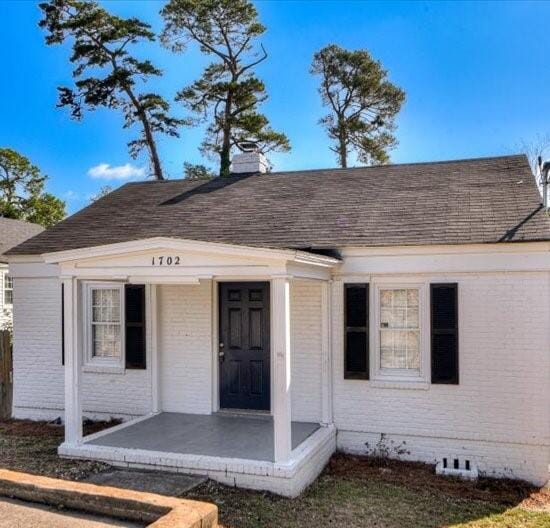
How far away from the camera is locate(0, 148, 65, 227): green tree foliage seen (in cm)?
3294

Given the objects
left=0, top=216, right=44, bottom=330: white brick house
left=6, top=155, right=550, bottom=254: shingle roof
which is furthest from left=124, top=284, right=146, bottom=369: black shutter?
left=0, top=216, right=44, bottom=330: white brick house

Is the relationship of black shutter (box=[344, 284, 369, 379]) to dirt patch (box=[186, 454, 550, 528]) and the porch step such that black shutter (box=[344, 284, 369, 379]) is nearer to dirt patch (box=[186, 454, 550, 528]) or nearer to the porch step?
dirt patch (box=[186, 454, 550, 528])

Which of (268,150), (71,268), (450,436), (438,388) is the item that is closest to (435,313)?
(438,388)

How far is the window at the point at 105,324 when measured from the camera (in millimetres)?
9594

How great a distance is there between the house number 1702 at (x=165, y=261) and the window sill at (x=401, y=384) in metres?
3.42

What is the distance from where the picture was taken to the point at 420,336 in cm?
788

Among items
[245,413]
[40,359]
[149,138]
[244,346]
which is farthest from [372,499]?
[149,138]

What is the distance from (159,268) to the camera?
7.09m

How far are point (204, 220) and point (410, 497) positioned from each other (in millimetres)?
5688

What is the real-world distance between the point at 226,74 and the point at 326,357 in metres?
19.4

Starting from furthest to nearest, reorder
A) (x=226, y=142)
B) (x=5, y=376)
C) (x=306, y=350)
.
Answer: (x=226, y=142) → (x=5, y=376) → (x=306, y=350)

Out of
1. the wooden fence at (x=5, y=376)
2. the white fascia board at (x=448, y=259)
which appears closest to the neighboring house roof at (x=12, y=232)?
the wooden fence at (x=5, y=376)

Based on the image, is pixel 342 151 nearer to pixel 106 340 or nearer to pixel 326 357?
pixel 106 340

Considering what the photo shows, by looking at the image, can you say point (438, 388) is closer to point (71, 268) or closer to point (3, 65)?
point (71, 268)
